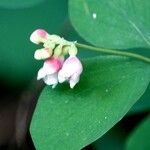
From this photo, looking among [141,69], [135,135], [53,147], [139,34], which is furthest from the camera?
[135,135]

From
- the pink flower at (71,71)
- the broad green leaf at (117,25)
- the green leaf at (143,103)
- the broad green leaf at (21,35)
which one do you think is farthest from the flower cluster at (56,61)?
the green leaf at (143,103)

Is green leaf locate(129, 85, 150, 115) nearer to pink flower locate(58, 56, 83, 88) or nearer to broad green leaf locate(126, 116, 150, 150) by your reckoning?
broad green leaf locate(126, 116, 150, 150)

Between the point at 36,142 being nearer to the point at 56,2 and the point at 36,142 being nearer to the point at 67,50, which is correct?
the point at 67,50

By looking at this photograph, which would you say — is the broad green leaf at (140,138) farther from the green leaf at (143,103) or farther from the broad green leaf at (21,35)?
the broad green leaf at (21,35)

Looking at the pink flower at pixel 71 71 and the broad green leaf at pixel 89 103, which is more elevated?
the pink flower at pixel 71 71

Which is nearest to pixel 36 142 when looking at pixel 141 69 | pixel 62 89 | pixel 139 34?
pixel 62 89

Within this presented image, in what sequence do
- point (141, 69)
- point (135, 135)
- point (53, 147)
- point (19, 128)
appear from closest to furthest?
point (53, 147), point (141, 69), point (135, 135), point (19, 128)

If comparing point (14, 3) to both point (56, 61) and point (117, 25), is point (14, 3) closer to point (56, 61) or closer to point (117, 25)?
Result: point (117, 25)
